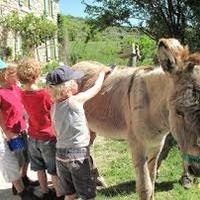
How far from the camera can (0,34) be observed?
91.4ft

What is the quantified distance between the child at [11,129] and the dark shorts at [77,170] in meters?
1.07

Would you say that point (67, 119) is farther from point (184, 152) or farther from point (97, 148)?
point (97, 148)

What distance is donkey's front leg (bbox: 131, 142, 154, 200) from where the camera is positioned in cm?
500

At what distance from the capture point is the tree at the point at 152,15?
1323 cm

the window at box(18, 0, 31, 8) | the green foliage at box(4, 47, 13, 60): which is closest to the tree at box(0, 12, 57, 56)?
the green foliage at box(4, 47, 13, 60)

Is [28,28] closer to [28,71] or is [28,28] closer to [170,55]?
[28,71]

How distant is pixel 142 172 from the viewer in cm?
503

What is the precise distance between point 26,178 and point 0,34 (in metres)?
22.6

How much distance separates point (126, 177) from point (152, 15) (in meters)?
8.38

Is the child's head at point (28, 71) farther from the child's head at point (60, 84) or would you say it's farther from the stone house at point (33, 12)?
the stone house at point (33, 12)

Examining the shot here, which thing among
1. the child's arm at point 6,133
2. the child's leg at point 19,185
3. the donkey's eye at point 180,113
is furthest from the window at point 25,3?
the donkey's eye at point 180,113

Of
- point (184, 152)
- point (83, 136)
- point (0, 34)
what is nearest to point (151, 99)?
point (83, 136)

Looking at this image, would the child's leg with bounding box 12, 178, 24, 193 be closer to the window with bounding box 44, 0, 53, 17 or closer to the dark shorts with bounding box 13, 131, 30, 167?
the dark shorts with bounding box 13, 131, 30, 167

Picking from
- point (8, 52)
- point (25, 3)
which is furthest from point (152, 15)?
point (25, 3)
